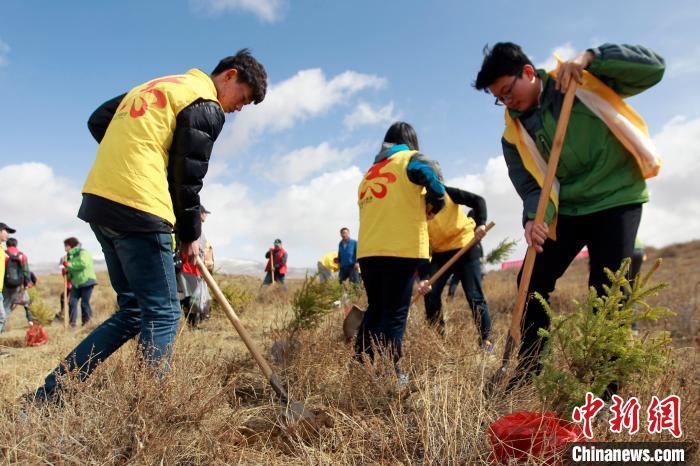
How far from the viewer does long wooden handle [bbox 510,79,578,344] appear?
93.0 inches

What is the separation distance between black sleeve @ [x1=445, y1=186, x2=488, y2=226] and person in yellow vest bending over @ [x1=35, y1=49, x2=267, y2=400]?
2605 mm

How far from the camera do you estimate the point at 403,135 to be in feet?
11.5

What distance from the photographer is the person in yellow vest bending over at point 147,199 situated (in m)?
2.18

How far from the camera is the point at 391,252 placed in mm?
3035

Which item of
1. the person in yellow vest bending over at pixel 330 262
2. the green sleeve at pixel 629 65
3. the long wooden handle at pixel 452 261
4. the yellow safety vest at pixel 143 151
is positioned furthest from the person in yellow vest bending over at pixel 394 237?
the person in yellow vest bending over at pixel 330 262

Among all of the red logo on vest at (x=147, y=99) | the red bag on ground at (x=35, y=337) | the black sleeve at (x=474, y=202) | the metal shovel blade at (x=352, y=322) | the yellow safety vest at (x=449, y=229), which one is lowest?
the red bag on ground at (x=35, y=337)

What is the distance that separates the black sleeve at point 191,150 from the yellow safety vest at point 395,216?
1210 millimetres

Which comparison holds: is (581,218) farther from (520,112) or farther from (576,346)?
(576,346)

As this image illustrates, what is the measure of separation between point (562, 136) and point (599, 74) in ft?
1.18

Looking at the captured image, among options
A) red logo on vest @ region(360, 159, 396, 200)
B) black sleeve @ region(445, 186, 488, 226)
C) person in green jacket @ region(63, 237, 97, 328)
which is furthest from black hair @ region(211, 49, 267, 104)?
person in green jacket @ region(63, 237, 97, 328)

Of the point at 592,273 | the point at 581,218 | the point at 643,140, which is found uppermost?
the point at 643,140

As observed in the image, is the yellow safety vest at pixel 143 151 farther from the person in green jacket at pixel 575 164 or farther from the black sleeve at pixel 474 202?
the black sleeve at pixel 474 202

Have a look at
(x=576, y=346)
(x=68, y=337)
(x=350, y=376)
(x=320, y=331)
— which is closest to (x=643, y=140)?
(x=576, y=346)

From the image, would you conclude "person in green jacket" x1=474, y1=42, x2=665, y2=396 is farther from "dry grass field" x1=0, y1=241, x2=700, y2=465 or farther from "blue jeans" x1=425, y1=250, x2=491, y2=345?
"blue jeans" x1=425, y1=250, x2=491, y2=345
